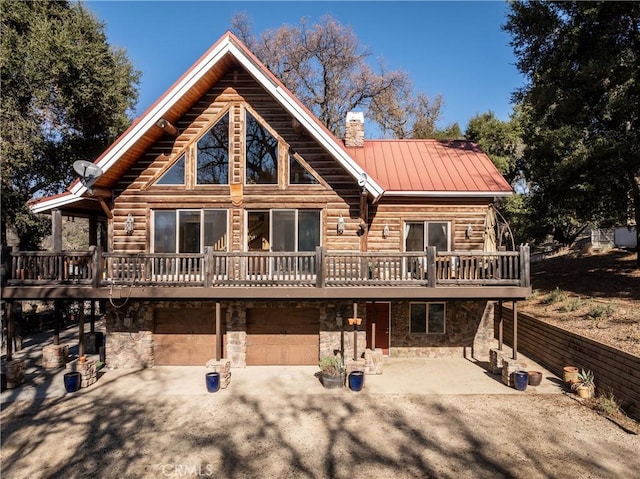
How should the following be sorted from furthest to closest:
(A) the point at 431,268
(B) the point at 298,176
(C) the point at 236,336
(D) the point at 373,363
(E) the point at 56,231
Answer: (C) the point at 236,336
(B) the point at 298,176
(D) the point at 373,363
(E) the point at 56,231
(A) the point at 431,268

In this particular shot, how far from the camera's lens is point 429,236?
553 inches

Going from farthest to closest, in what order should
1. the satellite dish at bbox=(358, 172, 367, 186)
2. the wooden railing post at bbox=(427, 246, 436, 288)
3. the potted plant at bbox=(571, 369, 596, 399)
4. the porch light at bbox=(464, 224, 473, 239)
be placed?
the porch light at bbox=(464, 224, 473, 239) < the satellite dish at bbox=(358, 172, 367, 186) < the wooden railing post at bbox=(427, 246, 436, 288) < the potted plant at bbox=(571, 369, 596, 399)

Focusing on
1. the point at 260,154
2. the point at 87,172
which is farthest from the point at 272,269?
the point at 87,172

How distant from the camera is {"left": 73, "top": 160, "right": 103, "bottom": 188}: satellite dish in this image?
11.3 meters

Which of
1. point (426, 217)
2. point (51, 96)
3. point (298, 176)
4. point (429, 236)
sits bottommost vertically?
point (429, 236)

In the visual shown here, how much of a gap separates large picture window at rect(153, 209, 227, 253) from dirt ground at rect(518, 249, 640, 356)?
1201 centimetres

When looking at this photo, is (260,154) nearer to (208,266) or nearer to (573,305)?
(208,266)

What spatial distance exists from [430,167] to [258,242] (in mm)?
7257

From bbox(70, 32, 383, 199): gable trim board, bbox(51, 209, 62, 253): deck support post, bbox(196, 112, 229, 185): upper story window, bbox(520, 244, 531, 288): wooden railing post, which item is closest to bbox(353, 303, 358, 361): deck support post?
bbox(70, 32, 383, 199): gable trim board

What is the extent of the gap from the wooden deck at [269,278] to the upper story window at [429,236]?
7.76 feet

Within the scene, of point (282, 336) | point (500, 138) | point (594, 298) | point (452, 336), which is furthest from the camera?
point (500, 138)

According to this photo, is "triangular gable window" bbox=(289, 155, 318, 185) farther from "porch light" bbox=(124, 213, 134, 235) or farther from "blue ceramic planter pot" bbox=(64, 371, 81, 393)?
"blue ceramic planter pot" bbox=(64, 371, 81, 393)

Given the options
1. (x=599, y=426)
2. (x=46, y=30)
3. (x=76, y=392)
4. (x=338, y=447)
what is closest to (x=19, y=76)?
(x=46, y=30)

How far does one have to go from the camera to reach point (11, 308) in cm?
1184
